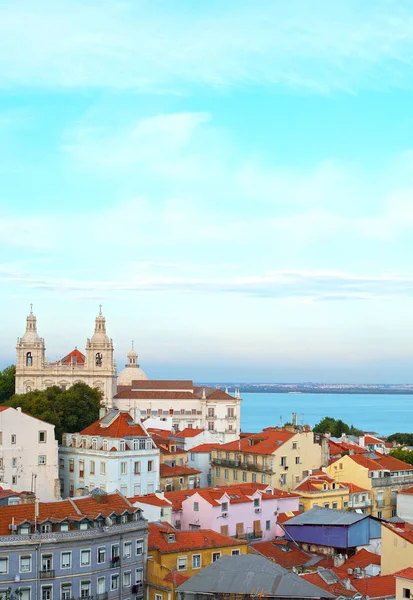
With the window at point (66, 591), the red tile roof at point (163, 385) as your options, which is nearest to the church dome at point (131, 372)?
the red tile roof at point (163, 385)

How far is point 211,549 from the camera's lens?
135 feet

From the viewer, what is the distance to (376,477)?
57.8 metres

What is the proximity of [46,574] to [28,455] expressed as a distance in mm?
19226

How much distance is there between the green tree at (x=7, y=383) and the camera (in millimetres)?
101562

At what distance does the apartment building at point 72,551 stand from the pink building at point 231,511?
25.8ft

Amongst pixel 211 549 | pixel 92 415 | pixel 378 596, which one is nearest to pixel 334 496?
pixel 211 549

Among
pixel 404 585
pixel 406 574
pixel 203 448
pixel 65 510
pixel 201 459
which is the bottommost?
pixel 404 585

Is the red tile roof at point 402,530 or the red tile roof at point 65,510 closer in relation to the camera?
the red tile roof at point 65,510

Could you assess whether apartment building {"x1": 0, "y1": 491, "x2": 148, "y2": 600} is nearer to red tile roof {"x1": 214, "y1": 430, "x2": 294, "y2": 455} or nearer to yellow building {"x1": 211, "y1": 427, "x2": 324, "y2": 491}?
yellow building {"x1": 211, "y1": 427, "x2": 324, "y2": 491}

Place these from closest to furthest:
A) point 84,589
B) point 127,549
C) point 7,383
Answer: point 84,589
point 127,549
point 7,383

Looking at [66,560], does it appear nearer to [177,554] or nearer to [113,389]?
[177,554]

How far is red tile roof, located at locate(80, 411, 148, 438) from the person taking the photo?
55.6 metres

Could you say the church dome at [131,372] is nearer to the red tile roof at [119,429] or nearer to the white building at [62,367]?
the white building at [62,367]

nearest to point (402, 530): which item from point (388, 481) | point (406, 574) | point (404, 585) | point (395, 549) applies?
point (395, 549)
